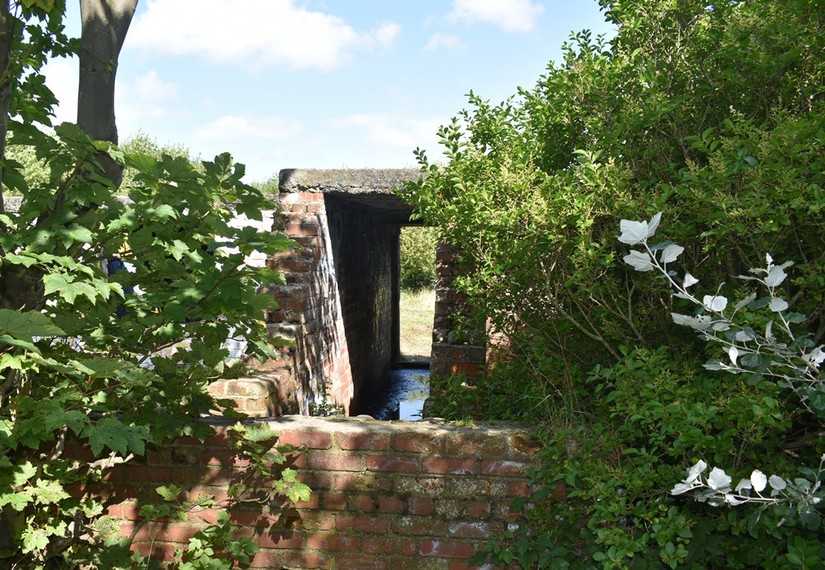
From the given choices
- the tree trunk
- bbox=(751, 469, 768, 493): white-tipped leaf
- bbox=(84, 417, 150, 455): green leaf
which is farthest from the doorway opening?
bbox=(751, 469, 768, 493): white-tipped leaf

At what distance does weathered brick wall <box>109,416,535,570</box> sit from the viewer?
318 centimetres

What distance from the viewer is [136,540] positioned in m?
3.37

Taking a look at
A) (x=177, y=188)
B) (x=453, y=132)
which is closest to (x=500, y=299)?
(x=453, y=132)

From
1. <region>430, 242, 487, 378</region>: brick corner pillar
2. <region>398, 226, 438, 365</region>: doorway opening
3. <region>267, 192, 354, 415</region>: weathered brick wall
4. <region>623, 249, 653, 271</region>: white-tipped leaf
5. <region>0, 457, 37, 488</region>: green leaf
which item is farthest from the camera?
<region>398, 226, 438, 365</region>: doorway opening

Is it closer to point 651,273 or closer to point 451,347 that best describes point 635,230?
point 651,273

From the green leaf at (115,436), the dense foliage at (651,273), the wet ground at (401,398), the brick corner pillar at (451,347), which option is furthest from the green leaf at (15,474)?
the wet ground at (401,398)

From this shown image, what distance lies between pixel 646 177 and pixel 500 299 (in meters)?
0.95

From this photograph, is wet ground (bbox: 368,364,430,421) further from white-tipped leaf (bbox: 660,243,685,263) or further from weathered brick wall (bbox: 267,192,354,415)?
white-tipped leaf (bbox: 660,243,685,263)

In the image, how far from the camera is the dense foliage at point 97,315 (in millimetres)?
2553

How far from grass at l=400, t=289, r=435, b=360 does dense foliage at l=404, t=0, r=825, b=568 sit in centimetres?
700

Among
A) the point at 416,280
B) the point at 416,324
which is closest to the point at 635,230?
the point at 416,324

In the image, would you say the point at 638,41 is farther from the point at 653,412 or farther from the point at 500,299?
the point at 653,412

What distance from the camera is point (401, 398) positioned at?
8.81 meters

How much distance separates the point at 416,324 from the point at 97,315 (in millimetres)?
15563
